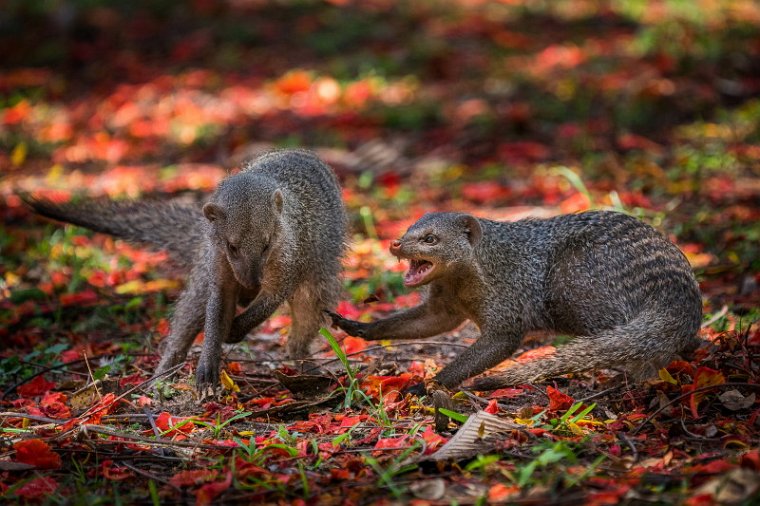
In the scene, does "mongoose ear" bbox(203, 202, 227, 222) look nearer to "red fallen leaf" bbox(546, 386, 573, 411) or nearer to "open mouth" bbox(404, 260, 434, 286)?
"open mouth" bbox(404, 260, 434, 286)

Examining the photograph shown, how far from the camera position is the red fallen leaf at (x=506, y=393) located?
509 cm

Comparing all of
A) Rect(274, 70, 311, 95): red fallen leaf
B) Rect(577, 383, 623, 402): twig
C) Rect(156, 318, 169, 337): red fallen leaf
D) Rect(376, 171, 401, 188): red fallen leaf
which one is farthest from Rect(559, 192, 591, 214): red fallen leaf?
Rect(274, 70, 311, 95): red fallen leaf

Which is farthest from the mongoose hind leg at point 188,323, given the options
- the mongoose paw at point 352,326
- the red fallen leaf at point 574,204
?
the red fallen leaf at point 574,204

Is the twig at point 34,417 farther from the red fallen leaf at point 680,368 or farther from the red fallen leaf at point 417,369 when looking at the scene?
the red fallen leaf at point 680,368

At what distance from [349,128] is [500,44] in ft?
12.2

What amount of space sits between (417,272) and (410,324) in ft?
1.62

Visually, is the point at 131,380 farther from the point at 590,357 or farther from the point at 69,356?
the point at 590,357

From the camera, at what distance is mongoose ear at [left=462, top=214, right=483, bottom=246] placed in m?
5.36

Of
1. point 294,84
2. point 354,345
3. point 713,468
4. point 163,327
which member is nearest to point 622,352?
point 713,468

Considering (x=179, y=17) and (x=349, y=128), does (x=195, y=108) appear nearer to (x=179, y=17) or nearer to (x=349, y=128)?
(x=349, y=128)

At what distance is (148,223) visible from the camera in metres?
6.48

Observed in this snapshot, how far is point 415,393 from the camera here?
5.11 metres

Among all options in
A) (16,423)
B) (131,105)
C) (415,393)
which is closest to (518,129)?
(131,105)

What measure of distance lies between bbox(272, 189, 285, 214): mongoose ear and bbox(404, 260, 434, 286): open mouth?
0.85m
